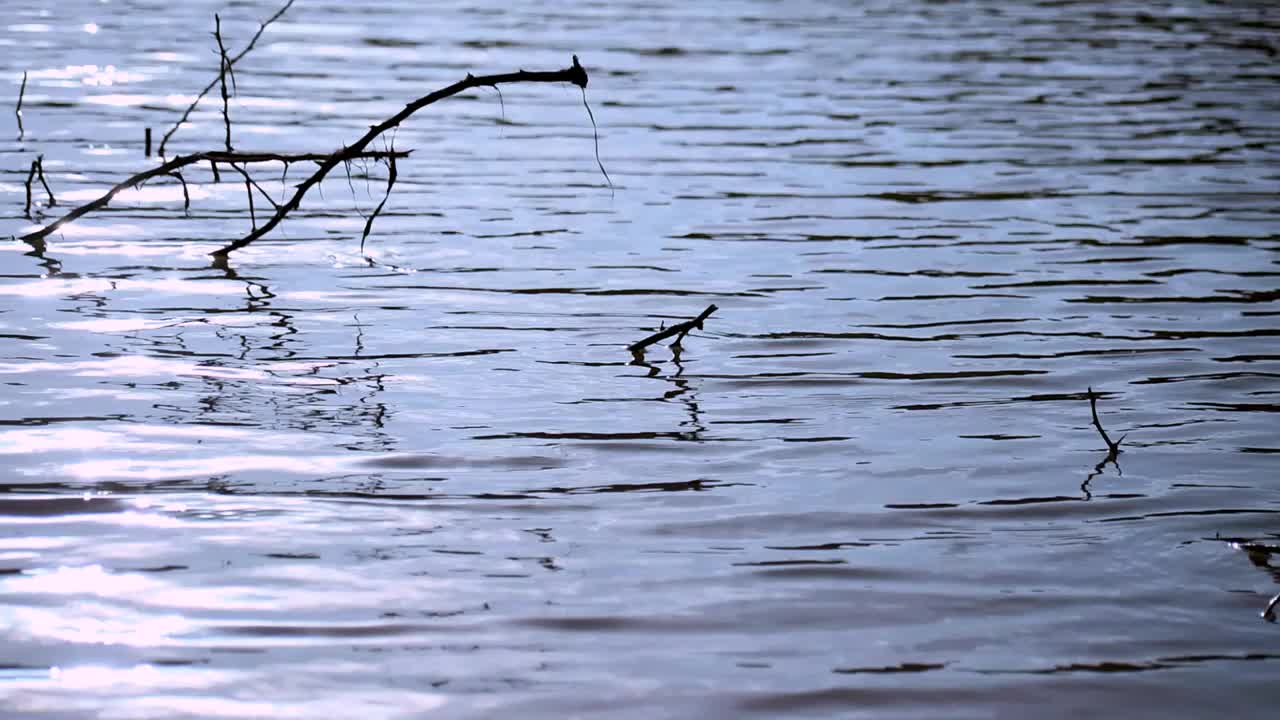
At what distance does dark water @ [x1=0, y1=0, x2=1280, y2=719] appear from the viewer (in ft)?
12.3

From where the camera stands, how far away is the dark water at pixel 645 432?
3.76m

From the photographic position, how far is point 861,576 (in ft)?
14.1

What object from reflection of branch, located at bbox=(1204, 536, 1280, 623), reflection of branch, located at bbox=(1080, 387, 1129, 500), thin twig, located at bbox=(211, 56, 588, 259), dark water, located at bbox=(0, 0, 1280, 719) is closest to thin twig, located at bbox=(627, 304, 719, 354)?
dark water, located at bbox=(0, 0, 1280, 719)

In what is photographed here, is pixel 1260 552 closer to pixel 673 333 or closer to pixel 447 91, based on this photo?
pixel 673 333

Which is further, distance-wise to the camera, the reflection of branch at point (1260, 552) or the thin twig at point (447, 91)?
the thin twig at point (447, 91)

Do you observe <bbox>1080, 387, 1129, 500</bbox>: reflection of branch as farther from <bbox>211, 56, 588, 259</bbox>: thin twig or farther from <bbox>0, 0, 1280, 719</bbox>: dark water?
<bbox>211, 56, 588, 259</bbox>: thin twig

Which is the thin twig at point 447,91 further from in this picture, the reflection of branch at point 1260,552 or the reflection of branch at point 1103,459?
the reflection of branch at point 1260,552

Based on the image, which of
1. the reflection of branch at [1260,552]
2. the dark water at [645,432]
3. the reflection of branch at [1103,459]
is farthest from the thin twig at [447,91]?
the reflection of branch at [1260,552]

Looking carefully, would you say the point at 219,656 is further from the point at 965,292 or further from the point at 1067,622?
the point at 965,292

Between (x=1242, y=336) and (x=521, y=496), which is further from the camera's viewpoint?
(x=1242, y=336)

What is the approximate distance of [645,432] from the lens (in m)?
5.45

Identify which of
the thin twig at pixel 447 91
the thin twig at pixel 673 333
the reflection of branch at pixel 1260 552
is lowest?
the reflection of branch at pixel 1260 552

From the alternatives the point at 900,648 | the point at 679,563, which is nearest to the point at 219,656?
the point at 679,563

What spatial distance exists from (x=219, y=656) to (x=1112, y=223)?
7172mm
